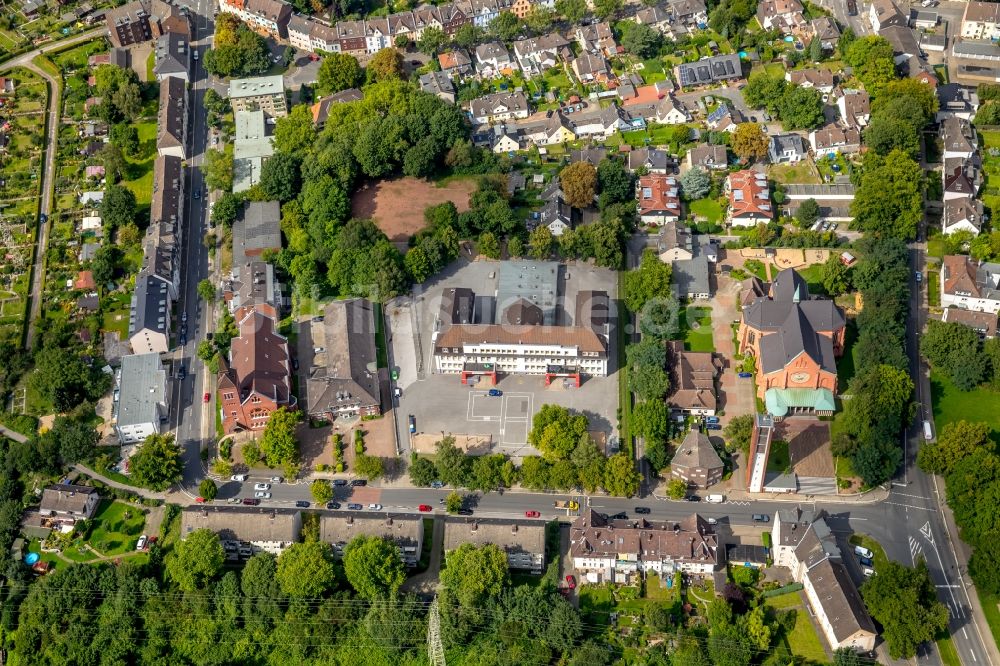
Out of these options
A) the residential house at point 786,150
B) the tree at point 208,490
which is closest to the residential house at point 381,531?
the tree at point 208,490

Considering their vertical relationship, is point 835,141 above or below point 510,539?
above

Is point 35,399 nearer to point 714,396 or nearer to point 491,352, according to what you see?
point 491,352

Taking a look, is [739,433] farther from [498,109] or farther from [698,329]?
[498,109]

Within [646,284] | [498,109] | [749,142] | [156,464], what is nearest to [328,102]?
[498,109]

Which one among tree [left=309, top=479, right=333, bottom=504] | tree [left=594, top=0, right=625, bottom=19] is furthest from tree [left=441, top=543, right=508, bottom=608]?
tree [left=594, top=0, right=625, bottom=19]

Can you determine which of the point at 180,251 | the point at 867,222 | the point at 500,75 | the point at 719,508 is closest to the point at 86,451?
the point at 180,251

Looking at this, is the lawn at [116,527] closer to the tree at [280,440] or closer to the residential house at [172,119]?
the tree at [280,440]
